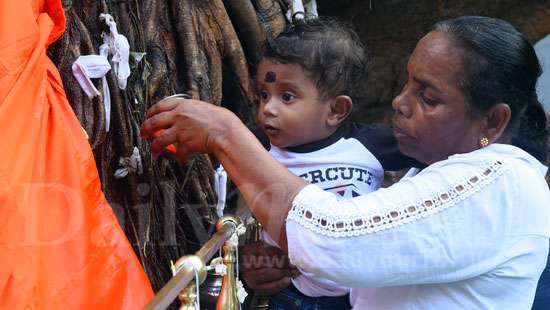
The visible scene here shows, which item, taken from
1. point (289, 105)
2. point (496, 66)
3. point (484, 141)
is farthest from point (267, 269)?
point (496, 66)

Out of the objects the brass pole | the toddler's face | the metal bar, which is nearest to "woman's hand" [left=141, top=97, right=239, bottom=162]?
the metal bar

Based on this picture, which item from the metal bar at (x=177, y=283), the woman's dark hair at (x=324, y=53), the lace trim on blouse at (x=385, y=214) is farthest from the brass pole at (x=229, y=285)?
the woman's dark hair at (x=324, y=53)

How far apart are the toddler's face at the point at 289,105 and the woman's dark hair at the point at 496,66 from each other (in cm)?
55

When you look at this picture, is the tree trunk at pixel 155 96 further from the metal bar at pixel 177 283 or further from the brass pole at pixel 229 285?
the metal bar at pixel 177 283

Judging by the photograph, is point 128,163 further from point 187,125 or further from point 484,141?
point 484,141

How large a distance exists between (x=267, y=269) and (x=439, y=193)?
821 mm

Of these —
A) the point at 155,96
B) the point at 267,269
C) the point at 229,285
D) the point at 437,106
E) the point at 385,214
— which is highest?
the point at 437,106

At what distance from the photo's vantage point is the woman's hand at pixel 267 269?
1889 millimetres

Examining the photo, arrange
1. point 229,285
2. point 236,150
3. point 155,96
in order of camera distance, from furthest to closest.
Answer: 1. point 155,96
2. point 229,285
3. point 236,150

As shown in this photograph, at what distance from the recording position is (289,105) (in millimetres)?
1860

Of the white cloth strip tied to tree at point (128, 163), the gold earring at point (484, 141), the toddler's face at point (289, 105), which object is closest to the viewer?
the gold earring at point (484, 141)

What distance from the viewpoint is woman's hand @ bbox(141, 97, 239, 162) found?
1.31 m

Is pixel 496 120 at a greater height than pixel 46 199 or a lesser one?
greater

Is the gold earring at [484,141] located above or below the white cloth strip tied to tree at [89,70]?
below
